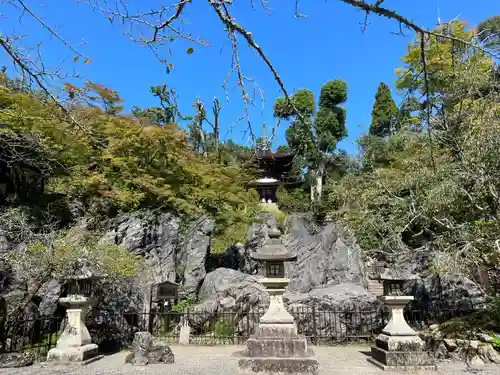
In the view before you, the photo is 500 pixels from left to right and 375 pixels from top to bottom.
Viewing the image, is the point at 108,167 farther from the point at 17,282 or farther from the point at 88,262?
the point at 88,262

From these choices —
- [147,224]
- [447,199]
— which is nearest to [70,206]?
[147,224]

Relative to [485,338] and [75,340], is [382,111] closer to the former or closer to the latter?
[485,338]

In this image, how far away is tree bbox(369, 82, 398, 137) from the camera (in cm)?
2370

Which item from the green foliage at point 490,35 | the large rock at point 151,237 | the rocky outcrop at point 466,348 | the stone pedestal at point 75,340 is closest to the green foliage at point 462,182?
the green foliage at point 490,35

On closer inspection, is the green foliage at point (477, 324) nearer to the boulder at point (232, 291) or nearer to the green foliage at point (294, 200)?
the boulder at point (232, 291)

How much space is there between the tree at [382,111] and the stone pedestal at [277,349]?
1870 cm

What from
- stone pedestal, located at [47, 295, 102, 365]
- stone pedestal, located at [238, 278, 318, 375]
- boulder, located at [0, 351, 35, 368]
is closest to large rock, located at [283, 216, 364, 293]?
stone pedestal, located at [238, 278, 318, 375]

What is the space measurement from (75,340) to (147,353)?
162 centimetres

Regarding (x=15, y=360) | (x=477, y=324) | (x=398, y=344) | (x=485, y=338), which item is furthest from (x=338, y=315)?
(x=15, y=360)

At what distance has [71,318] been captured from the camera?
8.15 m

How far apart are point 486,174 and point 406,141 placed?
3.77m

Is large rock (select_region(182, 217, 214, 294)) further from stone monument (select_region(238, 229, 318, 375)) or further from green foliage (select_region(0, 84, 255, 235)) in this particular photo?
stone monument (select_region(238, 229, 318, 375))

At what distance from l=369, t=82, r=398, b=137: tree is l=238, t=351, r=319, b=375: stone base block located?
19.3 metres

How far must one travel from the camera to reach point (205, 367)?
761 cm
